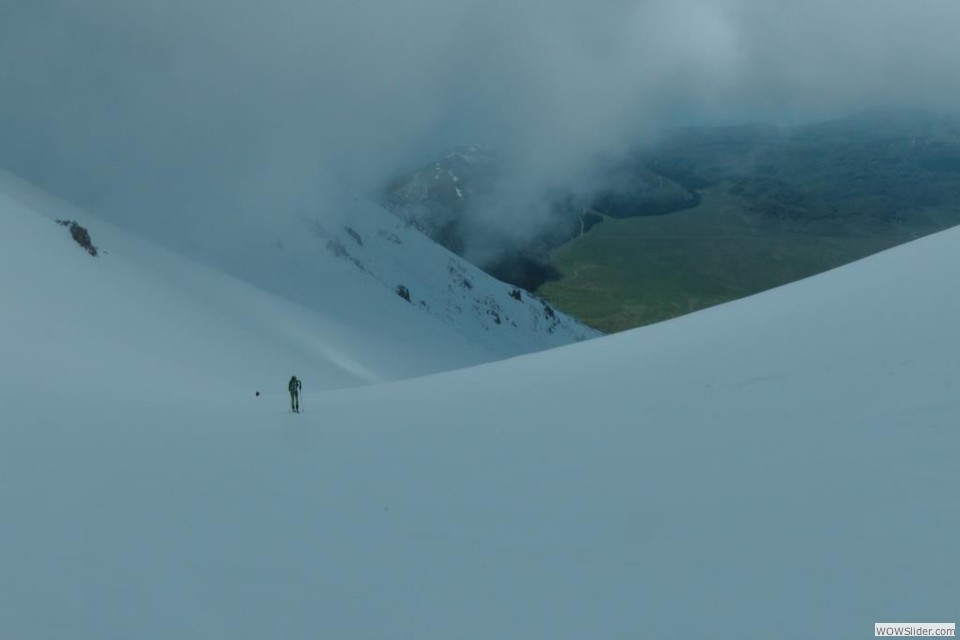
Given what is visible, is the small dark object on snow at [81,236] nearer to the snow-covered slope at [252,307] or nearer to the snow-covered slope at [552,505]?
the snow-covered slope at [252,307]

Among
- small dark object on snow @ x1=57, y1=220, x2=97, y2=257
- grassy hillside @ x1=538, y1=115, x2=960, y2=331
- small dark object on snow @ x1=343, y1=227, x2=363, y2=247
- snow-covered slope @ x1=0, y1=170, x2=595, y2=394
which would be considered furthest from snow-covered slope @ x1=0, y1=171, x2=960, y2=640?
grassy hillside @ x1=538, y1=115, x2=960, y2=331

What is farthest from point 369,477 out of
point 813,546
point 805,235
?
point 805,235

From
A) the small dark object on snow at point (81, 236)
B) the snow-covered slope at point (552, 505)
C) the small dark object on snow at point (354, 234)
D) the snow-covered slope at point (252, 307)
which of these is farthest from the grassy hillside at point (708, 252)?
the snow-covered slope at point (552, 505)

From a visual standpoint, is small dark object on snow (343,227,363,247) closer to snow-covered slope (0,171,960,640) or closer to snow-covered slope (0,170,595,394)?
snow-covered slope (0,170,595,394)

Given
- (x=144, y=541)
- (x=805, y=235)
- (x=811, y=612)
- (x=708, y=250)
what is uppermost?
(x=805, y=235)

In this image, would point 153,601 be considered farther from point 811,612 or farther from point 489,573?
point 811,612

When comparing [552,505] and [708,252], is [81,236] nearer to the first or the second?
[552,505]

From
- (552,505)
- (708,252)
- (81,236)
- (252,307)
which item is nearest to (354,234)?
(252,307)
